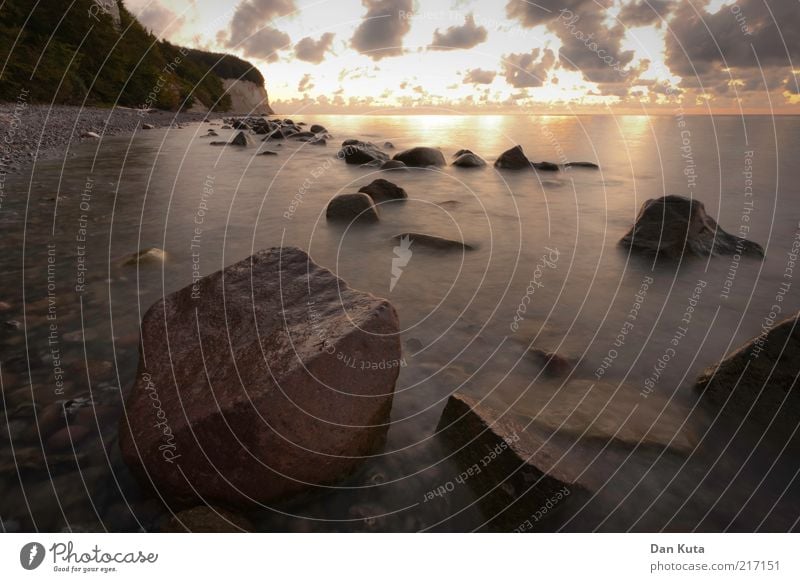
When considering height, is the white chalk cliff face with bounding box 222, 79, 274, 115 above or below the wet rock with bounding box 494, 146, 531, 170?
above

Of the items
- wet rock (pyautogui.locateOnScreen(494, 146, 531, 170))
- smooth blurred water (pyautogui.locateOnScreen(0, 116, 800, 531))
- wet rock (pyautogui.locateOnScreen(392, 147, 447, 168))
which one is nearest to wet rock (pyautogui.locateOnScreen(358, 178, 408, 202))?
smooth blurred water (pyautogui.locateOnScreen(0, 116, 800, 531))

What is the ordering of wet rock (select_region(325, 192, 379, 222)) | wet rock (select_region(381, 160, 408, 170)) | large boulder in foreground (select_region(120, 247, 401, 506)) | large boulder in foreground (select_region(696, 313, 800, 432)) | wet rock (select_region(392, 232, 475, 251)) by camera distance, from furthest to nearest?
wet rock (select_region(381, 160, 408, 170))
wet rock (select_region(325, 192, 379, 222))
wet rock (select_region(392, 232, 475, 251))
large boulder in foreground (select_region(696, 313, 800, 432))
large boulder in foreground (select_region(120, 247, 401, 506))

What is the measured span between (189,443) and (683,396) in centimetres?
413

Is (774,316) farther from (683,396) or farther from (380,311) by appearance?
(380,311)

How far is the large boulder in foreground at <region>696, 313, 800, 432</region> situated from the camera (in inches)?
139

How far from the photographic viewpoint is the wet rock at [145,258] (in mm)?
6402

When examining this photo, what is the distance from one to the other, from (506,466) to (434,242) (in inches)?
218

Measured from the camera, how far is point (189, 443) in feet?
8.96

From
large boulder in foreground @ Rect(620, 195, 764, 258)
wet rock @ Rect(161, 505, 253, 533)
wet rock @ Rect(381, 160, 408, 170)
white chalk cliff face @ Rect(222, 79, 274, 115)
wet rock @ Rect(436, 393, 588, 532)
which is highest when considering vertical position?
white chalk cliff face @ Rect(222, 79, 274, 115)

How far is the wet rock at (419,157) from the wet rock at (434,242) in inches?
320

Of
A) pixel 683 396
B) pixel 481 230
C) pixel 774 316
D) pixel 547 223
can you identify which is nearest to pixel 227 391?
pixel 683 396

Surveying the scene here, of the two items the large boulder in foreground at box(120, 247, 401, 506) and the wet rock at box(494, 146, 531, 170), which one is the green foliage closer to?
the wet rock at box(494, 146, 531, 170)

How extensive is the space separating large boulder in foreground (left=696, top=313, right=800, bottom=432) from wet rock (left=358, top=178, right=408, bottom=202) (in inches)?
323

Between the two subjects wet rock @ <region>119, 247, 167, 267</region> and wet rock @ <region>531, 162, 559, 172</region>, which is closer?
wet rock @ <region>119, 247, 167, 267</region>
